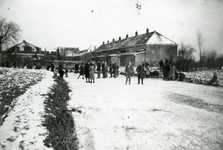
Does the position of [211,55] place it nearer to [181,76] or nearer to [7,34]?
[7,34]

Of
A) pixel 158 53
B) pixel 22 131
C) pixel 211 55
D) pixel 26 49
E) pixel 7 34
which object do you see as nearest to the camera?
pixel 22 131

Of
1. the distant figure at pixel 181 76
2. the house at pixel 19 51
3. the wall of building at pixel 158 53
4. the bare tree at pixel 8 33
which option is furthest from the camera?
the wall of building at pixel 158 53

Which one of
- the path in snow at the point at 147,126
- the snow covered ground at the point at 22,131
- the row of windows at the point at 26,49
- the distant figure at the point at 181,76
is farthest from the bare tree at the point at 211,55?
the distant figure at the point at 181,76

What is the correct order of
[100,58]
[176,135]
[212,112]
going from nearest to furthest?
[176,135], [212,112], [100,58]

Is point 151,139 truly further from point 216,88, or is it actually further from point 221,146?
point 216,88

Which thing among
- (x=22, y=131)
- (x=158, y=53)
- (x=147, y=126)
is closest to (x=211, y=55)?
(x=147, y=126)

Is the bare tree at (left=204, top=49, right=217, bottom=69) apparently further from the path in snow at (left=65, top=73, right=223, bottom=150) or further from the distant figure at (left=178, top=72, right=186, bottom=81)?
the distant figure at (left=178, top=72, right=186, bottom=81)

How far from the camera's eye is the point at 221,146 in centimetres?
356

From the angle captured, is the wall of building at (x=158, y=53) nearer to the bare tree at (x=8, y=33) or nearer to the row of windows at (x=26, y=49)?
the row of windows at (x=26, y=49)

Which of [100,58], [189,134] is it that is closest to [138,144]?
Answer: [189,134]

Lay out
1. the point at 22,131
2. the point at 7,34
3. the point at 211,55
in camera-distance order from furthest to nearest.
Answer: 1. the point at 211,55
2. the point at 7,34
3. the point at 22,131

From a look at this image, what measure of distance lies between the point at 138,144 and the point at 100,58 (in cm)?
4596

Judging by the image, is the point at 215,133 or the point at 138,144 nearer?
the point at 138,144

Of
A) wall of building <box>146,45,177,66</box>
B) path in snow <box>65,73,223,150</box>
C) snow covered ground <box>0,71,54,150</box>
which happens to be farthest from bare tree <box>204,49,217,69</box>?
wall of building <box>146,45,177,66</box>
